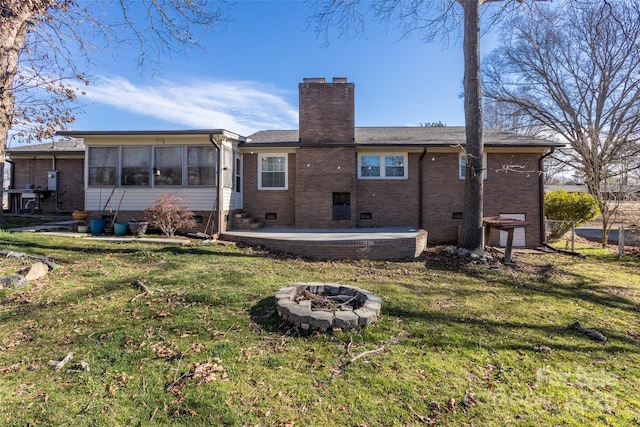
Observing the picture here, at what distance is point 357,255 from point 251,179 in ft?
18.6

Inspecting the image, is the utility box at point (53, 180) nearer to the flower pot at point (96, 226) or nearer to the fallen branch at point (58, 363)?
the flower pot at point (96, 226)

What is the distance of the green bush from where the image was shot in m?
14.0

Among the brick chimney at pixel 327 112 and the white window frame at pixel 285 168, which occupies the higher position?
the brick chimney at pixel 327 112

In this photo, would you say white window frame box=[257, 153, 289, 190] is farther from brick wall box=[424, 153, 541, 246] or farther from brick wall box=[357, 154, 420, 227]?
brick wall box=[424, 153, 541, 246]

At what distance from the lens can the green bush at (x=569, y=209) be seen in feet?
45.8

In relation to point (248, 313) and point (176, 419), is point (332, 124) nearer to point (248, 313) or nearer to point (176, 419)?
point (248, 313)

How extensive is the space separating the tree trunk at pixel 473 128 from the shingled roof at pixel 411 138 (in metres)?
2.90

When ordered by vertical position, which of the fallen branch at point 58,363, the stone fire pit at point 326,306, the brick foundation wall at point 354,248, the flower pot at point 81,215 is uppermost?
the flower pot at point 81,215

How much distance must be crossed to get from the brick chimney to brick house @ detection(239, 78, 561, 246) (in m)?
0.04

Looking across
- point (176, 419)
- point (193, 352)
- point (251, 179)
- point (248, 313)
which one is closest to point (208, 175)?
point (251, 179)

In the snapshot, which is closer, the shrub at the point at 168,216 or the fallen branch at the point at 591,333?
the fallen branch at the point at 591,333

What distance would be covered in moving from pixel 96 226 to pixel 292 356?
8987 millimetres

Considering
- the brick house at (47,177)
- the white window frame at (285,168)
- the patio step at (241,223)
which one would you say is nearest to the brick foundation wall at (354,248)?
the patio step at (241,223)

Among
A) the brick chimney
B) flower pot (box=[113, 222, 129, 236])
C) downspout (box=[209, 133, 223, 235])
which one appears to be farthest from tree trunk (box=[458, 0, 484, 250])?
flower pot (box=[113, 222, 129, 236])
